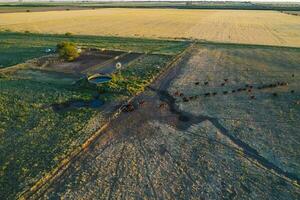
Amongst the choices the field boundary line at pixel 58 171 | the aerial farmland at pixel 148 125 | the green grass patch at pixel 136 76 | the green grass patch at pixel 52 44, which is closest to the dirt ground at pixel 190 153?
the aerial farmland at pixel 148 125

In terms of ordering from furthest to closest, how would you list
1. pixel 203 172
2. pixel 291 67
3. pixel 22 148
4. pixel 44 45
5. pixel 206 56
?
pixel 44 45, pixel 206 56, pixel 291 67, pixel 22 148, pixel 203 172

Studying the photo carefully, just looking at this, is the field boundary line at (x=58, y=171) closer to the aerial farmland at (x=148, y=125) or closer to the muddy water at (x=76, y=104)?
the aerial farmland at (x=148, y=125)

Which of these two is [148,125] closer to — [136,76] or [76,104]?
[76,104]

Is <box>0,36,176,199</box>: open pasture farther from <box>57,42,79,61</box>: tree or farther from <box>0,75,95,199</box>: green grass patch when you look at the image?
<box>57,42,79,61</box>: tree

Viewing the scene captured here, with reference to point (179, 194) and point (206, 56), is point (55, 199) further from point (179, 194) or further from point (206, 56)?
point (206, 56)

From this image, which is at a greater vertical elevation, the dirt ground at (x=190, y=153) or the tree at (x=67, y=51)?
the tree at (x=67, y=51)

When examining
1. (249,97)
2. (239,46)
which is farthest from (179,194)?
(239,46)

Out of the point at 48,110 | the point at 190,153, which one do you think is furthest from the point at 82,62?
the point at 190,153
